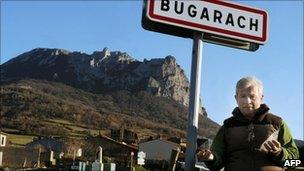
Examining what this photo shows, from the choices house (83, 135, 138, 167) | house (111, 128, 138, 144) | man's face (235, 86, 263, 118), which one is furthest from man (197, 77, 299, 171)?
house (111, 128, 138, 144)

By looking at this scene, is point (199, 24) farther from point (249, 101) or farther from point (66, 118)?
point (66, 118)

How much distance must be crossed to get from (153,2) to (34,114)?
173490mm

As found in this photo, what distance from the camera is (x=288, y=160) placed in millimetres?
4098

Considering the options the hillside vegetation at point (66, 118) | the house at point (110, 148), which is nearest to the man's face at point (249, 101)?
the house at point (110, 148)

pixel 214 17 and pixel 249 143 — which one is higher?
pixel 214 17

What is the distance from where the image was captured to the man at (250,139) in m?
4.08

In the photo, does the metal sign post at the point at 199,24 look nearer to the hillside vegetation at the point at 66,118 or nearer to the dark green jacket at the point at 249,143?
the dark green jacket at the point at 249,143

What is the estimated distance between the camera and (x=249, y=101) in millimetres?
4270

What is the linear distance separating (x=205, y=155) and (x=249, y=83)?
2.23 feet

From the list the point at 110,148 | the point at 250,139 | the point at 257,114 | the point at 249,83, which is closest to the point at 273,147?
the point at 250,139

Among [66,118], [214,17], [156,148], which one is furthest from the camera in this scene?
[66,118]

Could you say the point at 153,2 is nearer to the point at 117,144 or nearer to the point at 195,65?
the point at 195,65

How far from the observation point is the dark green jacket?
4113 mm

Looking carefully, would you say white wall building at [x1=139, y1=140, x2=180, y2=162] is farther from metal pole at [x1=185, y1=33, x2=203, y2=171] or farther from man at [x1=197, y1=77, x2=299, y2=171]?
man at [x1=197, y1=77, x2=299, y2=171]
